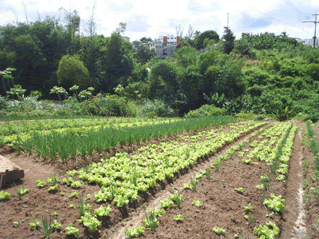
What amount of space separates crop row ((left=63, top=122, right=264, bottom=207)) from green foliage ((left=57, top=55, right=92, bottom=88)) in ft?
53.0

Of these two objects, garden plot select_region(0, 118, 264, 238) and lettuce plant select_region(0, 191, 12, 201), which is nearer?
garden plot select_region(0, 118, 264, 238)

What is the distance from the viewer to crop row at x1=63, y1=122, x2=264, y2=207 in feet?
10.2

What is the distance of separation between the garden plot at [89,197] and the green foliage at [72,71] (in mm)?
16886

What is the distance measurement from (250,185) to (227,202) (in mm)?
870

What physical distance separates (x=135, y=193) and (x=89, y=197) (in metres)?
0.65

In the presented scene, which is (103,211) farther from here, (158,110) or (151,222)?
(158,110)

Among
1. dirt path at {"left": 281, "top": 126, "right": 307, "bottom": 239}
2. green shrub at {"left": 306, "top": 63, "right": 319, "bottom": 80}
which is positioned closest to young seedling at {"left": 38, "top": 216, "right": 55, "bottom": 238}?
dirt path at {"left": 281, "top": 126, "right": 307, "bottom": 239}

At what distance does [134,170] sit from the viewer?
3.71m

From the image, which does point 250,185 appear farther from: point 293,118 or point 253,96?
point 253,96

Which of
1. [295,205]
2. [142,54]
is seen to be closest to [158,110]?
[295,205]

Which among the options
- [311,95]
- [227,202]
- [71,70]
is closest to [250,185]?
[227,202]

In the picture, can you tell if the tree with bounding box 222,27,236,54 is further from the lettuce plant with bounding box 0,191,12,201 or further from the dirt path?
the lettuce plant with bounding box 0,191,12,201

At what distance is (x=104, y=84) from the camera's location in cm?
2316

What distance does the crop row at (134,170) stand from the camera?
312 centimetres
